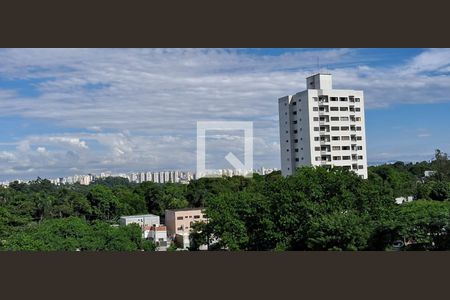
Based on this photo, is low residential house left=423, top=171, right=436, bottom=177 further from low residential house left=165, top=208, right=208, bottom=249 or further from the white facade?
the white facade

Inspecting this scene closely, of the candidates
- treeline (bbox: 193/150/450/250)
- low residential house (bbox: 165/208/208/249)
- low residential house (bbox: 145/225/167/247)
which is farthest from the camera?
low residential house (bbox: 165/208/208/249)

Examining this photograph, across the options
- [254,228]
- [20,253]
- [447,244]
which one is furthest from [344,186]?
[20,253]

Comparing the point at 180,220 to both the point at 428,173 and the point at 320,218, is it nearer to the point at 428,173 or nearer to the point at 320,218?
the point at 320,218

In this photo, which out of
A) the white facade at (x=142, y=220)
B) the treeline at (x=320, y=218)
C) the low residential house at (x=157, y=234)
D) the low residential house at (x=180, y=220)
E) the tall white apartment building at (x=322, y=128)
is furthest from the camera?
the tall white apartment building at (x=322, y=128)

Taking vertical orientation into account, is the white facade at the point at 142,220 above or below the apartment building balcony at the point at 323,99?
below

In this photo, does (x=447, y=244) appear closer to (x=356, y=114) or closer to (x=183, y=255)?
(x=183, y=255)

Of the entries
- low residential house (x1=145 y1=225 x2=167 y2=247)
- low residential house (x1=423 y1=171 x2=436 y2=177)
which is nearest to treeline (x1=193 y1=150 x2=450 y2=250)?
low residential house (x1=145 y1=225 x2=167 y2=247)

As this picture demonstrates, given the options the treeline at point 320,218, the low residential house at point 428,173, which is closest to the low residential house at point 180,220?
the treeline at point 320,218

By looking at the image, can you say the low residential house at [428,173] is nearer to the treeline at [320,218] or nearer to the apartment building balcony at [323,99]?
the apartment building balcony at [323,99]

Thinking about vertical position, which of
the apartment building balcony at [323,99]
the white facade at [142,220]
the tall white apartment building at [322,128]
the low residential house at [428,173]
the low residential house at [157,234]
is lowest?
the low residential house at [157,234]

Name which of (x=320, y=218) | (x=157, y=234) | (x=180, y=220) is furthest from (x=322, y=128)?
(x=320, y=218)
